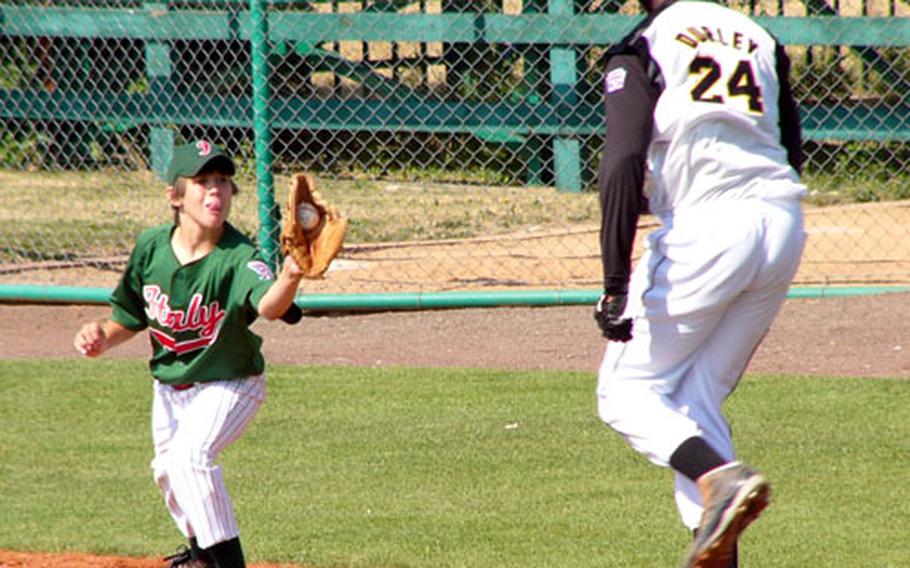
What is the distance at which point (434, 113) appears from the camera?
11.3 meters

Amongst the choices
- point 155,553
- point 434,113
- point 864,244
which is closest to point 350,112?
point 434,113

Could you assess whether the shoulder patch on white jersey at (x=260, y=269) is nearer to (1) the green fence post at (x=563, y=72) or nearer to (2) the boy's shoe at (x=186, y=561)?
(2) the boy's shoe at (x=186, y=561)

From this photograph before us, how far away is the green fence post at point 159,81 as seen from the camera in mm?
11555

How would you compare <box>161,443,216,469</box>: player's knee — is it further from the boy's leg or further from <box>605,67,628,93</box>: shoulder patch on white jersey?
<box>605,67,628,93</box>: shoulder patch on white jersey

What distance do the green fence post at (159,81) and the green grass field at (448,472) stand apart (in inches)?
138

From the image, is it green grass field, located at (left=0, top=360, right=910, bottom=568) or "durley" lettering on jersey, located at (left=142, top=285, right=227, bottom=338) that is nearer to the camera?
"durley" lettering on jersey, located at (left=142, top=285, right=227, bottom=338)

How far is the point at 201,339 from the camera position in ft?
15.1

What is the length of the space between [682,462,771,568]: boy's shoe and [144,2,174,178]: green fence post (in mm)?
8152

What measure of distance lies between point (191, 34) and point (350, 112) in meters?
1.21

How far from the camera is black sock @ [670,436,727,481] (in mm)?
3996

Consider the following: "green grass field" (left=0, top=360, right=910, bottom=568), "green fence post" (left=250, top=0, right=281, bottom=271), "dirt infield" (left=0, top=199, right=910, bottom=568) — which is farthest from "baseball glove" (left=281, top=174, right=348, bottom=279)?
"green fence post" (left=250, top=0, right=281, bottom=271)

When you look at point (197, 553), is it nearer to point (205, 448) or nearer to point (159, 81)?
point (205, 448)

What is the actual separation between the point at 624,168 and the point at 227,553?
5.23ft

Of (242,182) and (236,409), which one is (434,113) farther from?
(236,409)
